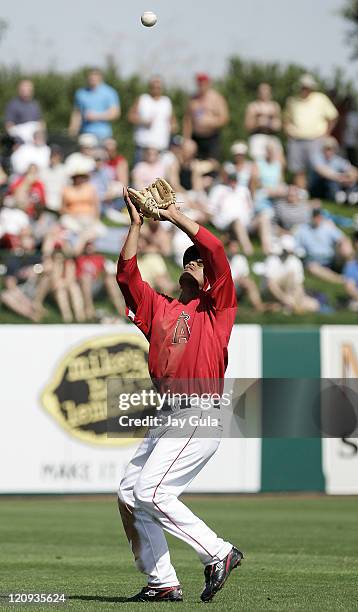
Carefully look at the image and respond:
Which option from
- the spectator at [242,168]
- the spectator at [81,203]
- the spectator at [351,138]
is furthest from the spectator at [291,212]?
the spectator at [351,138]

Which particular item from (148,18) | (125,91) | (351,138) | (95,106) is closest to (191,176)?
(95,106)

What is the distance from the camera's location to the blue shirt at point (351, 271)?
19.5 meters

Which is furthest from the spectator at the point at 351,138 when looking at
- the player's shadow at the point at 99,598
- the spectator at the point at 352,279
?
the player's shadow at the point at 99,598

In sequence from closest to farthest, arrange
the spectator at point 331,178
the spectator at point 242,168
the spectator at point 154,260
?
the spectator at point 154,260
the spectator at point 242,168
the spectator at point 331,178

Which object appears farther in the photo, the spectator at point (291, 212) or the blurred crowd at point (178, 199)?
the spectator at point (291, 212)

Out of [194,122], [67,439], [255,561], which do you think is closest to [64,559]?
[255,561]

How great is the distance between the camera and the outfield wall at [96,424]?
16.3 m

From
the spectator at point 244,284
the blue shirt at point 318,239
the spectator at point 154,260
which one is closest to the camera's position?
the spectator at point 154,260

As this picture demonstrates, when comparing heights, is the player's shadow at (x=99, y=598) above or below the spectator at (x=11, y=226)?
below

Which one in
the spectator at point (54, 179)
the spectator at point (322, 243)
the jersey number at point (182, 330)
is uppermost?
the spectator at point (54, 179)

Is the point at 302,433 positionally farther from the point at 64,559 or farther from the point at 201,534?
the point at 201,534

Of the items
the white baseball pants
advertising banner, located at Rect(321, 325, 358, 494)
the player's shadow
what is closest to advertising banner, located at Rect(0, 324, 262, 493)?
advertising banner, located at Rect(321, 325, 358, 494)

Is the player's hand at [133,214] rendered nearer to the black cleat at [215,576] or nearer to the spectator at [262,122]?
the black cleat at [215,576]

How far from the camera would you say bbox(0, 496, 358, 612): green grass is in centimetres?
767
